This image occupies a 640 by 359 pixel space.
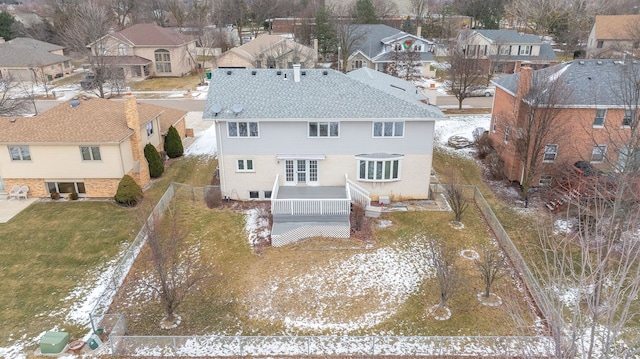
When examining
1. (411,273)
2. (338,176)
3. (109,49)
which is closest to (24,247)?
(338,176)

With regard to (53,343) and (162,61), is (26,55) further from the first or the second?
(53,343)

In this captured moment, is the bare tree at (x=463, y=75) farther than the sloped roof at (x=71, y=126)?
Yes

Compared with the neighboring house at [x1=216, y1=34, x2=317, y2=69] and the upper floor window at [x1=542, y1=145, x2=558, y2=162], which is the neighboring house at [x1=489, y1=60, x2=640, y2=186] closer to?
the upper floor window at [x1=542, y1=145, x2=558, y2=162]

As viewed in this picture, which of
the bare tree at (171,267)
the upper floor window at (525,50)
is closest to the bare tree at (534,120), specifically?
Answer: the bare tree at (171,267)

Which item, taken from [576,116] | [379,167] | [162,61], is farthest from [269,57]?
[576,116]

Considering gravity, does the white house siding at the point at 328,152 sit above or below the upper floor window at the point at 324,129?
below

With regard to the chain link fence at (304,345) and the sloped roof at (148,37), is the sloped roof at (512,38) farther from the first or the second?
the chain link fence at (304,345)

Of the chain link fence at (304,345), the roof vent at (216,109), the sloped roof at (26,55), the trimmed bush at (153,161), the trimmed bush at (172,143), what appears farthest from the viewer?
the sloped roof at (26,55)

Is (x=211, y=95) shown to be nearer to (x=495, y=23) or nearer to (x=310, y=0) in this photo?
(x=495, y=23)
